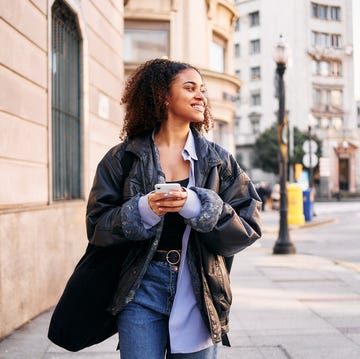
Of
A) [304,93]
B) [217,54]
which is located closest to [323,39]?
[304,93]

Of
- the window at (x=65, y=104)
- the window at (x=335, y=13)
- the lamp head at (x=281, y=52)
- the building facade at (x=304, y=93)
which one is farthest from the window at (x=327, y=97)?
the window at (x=65, y=104)

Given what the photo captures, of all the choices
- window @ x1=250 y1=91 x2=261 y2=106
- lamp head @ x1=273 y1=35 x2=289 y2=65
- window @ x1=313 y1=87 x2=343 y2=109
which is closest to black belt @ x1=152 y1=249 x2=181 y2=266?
lamp head @ x1=273 y1=35 x2=289 y2=65

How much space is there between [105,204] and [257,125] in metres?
61.0

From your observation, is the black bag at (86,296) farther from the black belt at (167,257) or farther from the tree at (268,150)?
the tree at (268,150)

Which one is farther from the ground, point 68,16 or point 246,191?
point 68,16

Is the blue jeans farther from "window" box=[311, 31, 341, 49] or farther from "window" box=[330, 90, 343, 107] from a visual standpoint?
"window" box=[330, 90, 343, 107]

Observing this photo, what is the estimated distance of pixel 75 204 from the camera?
7871 millimetres

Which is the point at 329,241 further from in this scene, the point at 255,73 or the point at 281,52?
the point at 255,73

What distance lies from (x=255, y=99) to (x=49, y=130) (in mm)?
56571

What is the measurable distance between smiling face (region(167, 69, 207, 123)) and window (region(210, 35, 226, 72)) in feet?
64.9

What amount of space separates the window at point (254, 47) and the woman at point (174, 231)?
60043mm

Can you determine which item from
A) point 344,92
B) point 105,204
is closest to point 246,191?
point 105,204

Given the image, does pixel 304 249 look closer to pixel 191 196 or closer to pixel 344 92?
pixel 191 196

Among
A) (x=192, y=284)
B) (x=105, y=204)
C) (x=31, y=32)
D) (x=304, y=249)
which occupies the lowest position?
(x=304, y=249)
